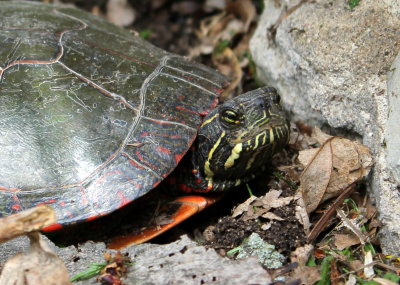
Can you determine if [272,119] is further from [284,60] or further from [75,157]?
[75,157]

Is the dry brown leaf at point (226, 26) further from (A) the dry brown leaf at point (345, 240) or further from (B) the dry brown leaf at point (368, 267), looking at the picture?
(B) the dry brown leaf at point (368, 267)

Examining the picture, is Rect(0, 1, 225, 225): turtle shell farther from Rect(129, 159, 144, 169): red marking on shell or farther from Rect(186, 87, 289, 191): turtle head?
Rect(186, 87, 289, 191): turtle head

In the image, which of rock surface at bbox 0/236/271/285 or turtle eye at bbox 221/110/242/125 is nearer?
rock surface at bbox 0/236/271/285

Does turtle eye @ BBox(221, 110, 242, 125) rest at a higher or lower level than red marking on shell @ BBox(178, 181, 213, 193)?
higher

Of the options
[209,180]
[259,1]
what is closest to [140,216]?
[209,180]

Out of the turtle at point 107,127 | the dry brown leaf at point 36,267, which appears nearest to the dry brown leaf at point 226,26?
the turtle at point 107,127

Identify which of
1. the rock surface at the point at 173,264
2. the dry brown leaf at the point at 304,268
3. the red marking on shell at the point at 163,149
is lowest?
the dry brown leaf at the point at 304,268

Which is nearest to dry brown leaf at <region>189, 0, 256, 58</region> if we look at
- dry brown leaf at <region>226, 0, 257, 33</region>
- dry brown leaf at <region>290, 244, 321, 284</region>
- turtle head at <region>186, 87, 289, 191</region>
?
dry brown leaf at <region>226, 0, 257, 33</region>
